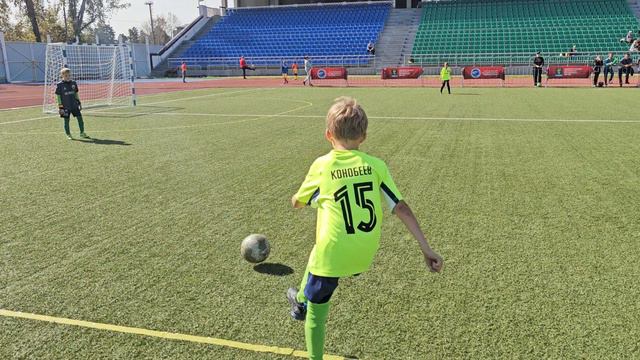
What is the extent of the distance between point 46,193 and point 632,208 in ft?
25.9

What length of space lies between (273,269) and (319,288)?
185cm

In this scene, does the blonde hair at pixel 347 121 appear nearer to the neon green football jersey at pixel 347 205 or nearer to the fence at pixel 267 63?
the neon green football jersey at pixel 347 205

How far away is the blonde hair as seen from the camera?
2.63 metres

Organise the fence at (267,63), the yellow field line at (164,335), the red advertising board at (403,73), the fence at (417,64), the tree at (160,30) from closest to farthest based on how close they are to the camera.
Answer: the yellow field line at (164,335)
the red advertising board at (403,73)
the fence at (417,64)
the fence at (267,63)
the tree at (160,30)

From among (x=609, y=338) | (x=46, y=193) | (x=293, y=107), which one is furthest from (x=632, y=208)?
(x=293, y=107)

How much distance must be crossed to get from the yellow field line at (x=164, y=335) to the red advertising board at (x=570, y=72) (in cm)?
3043

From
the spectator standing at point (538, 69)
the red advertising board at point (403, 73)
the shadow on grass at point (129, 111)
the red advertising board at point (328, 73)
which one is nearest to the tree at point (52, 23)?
the red advertising board at point (328, 73)

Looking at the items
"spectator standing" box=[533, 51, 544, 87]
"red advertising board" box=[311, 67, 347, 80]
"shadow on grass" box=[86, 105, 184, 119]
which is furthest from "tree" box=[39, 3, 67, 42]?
"spectator standing" box=[533, 51, 544, 87]

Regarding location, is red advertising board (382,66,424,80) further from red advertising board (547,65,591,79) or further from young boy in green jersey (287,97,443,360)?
young boy in green jersey (287,97,443,360)

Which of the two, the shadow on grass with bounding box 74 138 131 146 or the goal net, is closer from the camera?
the shadow on grass with bounding box 74 138 131 146

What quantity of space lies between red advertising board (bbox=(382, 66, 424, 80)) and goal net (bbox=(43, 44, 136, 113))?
1697cm

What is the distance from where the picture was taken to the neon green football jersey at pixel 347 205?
8.66 feet

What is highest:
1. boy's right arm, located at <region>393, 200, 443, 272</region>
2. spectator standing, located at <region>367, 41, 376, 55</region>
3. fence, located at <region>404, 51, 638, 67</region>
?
spectator standing, located at <region>367, 41, 376, 55</region>

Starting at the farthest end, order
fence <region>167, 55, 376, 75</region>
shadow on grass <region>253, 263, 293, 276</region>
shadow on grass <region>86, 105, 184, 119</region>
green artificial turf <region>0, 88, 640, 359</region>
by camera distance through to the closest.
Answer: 1. fence <region>167, 55, 376, 75</region>
2. shadow on grass <region>86, 105, 184, 119</region>
3. shadow on grass <region>253, 263, 293, 276</region>
4. green artificial turf <region>0, 88, 640, 359</region>
